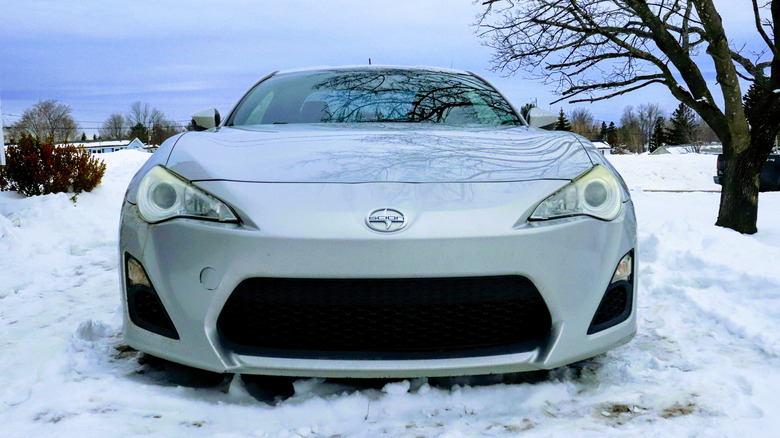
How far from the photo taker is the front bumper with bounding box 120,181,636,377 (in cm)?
193

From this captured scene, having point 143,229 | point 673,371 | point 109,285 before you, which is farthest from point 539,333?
point 109,285

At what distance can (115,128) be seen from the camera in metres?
101

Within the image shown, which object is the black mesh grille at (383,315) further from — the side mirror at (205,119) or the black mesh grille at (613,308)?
the side mirror at (205,119)

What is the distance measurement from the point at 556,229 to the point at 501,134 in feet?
2.99

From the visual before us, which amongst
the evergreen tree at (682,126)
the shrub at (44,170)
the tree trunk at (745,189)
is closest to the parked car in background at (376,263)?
the tree trunk at (745,189)

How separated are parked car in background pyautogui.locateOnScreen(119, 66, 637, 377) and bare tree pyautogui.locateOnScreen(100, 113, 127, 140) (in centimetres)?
10708

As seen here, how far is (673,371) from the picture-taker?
2486mm

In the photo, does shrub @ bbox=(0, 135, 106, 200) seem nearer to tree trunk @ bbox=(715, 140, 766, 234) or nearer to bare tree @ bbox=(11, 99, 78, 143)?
tree trunk @ bbox=(715, 140, 766, 234)

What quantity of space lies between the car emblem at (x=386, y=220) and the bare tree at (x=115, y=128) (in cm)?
10748

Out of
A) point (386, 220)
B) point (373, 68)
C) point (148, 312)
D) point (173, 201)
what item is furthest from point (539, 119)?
point (148, 312)

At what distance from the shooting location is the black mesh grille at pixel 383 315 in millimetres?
2012

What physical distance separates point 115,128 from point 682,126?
283ft

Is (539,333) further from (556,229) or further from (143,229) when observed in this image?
(143,229)

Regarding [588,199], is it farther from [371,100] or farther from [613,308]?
[371,100]
